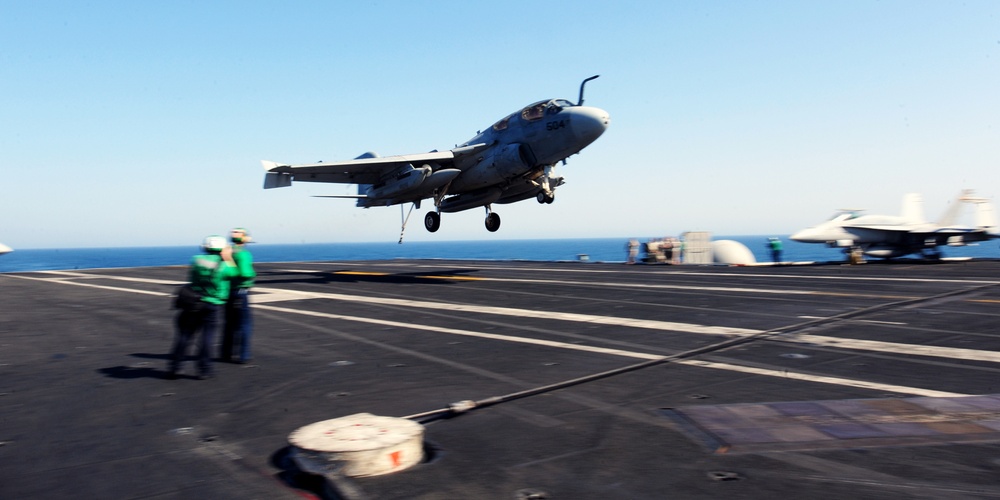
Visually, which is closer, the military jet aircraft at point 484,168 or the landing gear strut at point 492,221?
the military jet aircraft at point 484,168

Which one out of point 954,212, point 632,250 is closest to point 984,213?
point 954,212

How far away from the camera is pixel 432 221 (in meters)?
32.0

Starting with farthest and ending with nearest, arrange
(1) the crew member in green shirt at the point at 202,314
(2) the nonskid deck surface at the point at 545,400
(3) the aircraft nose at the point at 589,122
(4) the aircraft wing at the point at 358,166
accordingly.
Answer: (4) the aircraft wing at the point at 358,166 → (3) the aircraft nose at the point at 589,122 → (1) the crew member in green shirt at the point at 202,314 → (2) the nonskid deck surface at the point at 545,400

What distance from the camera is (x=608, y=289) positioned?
68.4 feet

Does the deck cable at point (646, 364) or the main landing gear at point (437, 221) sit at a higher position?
the main landing gear at point (437, 221)

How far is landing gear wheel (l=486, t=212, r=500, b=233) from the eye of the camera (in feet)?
104

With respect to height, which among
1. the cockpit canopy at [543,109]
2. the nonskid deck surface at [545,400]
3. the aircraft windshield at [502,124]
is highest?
the cockpit canopy at [543,109]

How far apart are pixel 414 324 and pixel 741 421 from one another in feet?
29.2

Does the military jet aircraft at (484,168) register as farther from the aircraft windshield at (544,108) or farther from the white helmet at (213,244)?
the white helmet at (213,244)

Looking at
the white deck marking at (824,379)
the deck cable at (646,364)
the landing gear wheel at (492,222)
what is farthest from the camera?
the landing gear wheel at (492,222)

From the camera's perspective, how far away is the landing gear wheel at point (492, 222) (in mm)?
31584

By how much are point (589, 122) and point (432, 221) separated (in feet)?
35.3

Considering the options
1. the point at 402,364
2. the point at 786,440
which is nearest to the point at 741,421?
the point at 786,440

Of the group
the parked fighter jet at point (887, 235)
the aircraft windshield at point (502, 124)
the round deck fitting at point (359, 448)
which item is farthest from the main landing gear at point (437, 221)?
the round deck fitting at point (359, 448)
